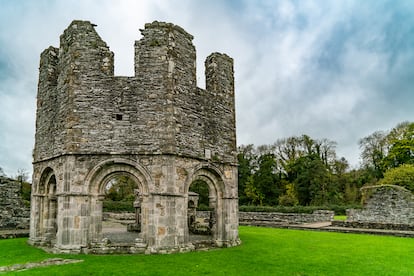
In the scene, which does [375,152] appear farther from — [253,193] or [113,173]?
[113,173]

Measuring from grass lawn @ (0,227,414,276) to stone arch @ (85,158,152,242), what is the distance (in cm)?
114

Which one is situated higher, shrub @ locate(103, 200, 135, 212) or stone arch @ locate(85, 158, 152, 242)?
stone arch @ locate(85, 158, 152, 242)

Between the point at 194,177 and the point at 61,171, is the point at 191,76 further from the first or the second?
the point at 61,171

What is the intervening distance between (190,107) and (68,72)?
4.47 meters

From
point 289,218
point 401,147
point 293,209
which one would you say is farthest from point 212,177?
point 401,147

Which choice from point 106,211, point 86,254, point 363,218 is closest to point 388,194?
point 363,218

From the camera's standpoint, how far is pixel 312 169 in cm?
3762

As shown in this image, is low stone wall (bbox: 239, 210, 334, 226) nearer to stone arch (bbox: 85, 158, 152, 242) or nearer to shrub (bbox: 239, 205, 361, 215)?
shrub (bbox: 239, 205, 361, 215)

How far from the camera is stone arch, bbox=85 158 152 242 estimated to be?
37.8 ft

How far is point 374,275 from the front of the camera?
27.9 feet

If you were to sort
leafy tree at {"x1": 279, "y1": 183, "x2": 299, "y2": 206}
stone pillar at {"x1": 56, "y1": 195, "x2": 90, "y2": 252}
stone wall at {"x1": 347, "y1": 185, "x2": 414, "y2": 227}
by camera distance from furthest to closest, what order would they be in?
leafy tree at {"x1": 279, "y1": 183, "x2": 299, "y2": 206} < stone wall at {"x1": 347, "y1": 185, "x2": 414, "y2": 227} < stone pillar at {"x1": 56, "y1": 195, "x2": 90, "y2": 252}

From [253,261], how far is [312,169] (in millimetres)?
29243

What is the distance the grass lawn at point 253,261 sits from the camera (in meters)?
8.73

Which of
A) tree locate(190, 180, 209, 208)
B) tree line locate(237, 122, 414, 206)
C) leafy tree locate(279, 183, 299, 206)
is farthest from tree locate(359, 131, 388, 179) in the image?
tree locate(190, 180, 209, 208)
